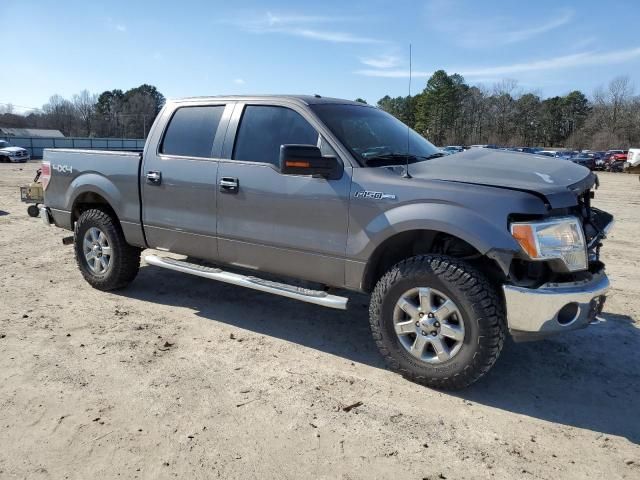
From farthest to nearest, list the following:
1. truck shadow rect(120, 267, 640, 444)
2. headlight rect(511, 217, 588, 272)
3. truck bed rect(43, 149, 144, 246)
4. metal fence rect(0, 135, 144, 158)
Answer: metal fence rect(0, 135, 144, 158) → truck bed rect(43, 149, 144, 246) → truck shadow rect(120, 267, 640, 444) → headlight rect(511, 217, 588, 272)

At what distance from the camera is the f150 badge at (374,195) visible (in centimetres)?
368

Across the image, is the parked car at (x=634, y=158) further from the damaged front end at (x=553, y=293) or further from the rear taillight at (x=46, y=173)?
the rear taillight at (x=46, y=173)

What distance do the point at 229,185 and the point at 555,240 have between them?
8.48ft

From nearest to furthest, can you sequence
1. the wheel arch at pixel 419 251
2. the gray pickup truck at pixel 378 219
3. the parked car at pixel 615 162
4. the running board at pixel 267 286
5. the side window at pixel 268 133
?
1. the gray pickup truck at pixel 378 219
2. the wheel arch at pixel 419 251
3. the running board at pixel 267 286
4. the side window at pixel 268 133
5. the parked car at pixel 615 162

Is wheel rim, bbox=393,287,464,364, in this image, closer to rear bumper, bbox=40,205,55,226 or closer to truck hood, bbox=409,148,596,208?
truck hood, bbox=409,148,596,208

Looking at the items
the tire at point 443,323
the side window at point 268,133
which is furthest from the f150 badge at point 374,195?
the side window at point 268,133

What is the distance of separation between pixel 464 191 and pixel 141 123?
9468 cm

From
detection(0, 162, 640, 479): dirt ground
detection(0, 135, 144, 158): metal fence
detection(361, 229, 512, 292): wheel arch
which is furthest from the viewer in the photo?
detection(0, 135, 144, 158): metal fence

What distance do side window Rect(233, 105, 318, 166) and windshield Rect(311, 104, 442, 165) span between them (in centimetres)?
19

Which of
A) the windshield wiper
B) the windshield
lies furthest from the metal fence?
the windshield wiper

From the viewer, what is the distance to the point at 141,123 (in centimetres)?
9038

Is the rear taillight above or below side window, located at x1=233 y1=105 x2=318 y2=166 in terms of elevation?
below

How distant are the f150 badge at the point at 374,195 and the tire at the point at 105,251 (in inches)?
114

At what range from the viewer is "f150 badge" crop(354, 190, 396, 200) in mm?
3684
